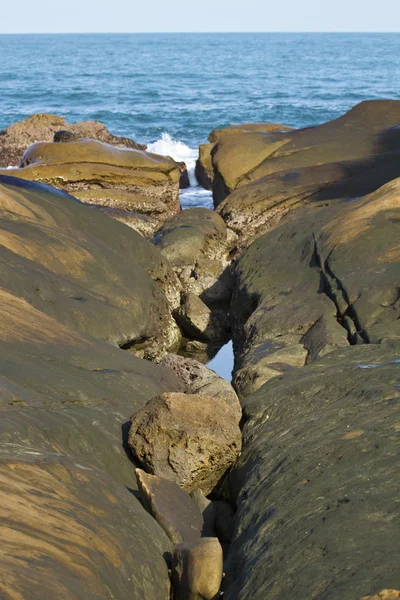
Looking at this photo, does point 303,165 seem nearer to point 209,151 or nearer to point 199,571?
point 209,151

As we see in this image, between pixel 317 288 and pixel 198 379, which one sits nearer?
pixel 198 379

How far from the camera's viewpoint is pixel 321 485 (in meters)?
6.01

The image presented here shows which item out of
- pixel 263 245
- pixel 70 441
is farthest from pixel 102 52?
pixel 70 441

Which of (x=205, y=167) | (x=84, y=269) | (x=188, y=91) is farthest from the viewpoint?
(x=188, y=91)

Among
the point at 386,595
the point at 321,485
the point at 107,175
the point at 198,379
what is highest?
the point at 386,595

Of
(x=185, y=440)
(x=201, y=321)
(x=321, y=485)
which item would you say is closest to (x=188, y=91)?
(x=201, y=321)

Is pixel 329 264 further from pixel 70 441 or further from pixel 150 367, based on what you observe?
pixel 70 441

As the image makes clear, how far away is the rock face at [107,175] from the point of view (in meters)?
19.5

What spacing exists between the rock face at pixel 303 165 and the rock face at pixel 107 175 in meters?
1.45

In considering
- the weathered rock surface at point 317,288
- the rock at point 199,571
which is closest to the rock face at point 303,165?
the weathered rock surface at point 317,288

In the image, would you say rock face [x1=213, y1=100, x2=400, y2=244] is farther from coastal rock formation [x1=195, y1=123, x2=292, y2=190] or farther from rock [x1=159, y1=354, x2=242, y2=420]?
rock [x1=159, y1=354, x2=242, y2=420]

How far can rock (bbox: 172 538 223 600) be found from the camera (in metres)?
5.82

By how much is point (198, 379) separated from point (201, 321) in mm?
3593

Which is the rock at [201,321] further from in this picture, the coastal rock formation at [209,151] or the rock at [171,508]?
the coastal rock formation at [209,151]
